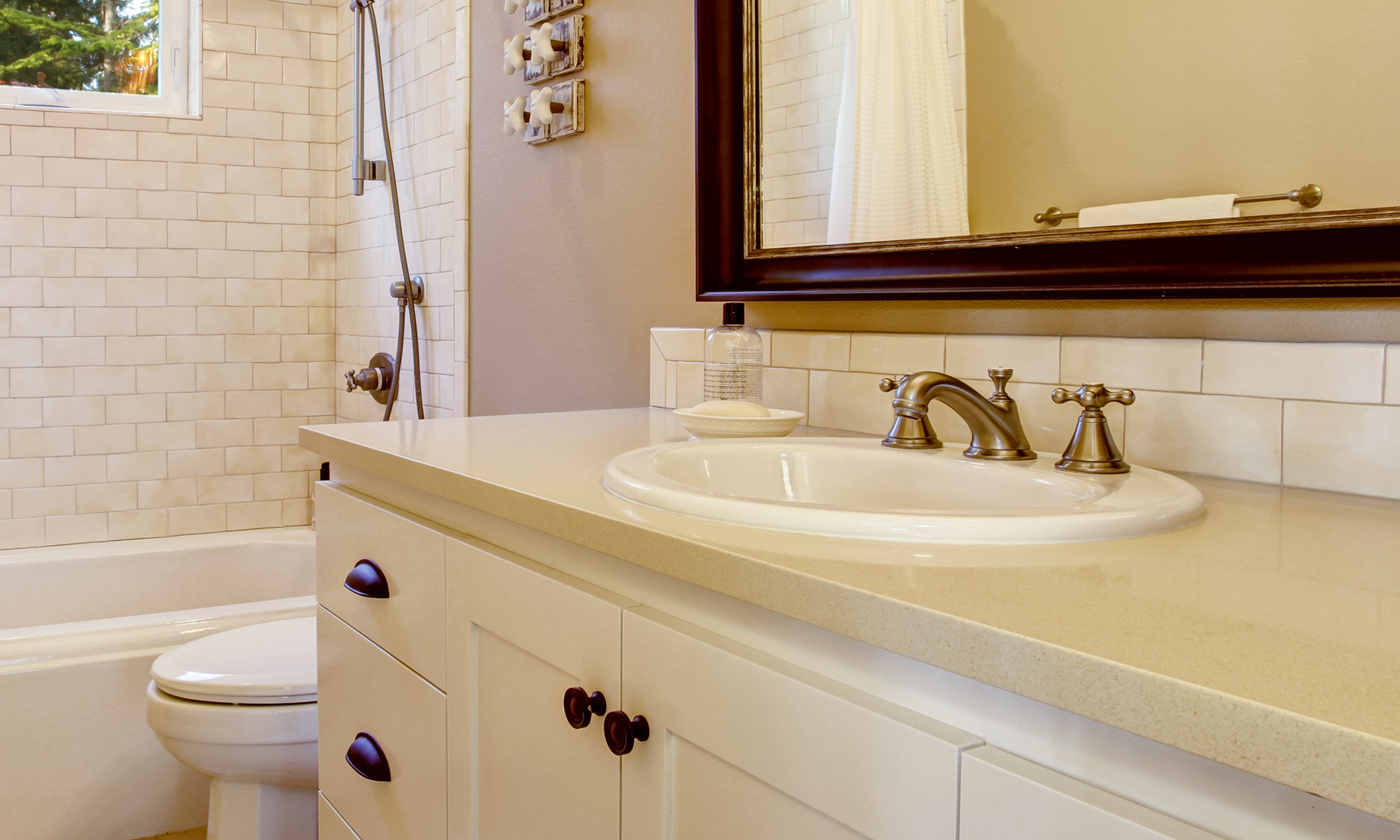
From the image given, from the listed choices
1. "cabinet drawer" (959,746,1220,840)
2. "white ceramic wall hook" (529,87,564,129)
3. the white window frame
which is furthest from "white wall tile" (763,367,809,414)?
the white window frame

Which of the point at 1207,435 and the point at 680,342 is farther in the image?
the point at 680,342

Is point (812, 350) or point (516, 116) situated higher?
point (516, 116)

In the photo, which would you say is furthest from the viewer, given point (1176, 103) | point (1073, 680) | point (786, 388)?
point (786, 388)

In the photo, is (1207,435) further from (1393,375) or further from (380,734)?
(380,734)

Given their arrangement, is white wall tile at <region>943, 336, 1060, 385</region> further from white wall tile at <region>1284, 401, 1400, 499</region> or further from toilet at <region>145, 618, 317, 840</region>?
toilet at <region>145, 618, 317, 840</region>

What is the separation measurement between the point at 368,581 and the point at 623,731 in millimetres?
559

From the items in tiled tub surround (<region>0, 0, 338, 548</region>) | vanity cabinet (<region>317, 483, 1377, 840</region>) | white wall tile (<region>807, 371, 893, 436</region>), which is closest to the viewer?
vanity cabinet (<region>317, 483, 1377, 840</region>)

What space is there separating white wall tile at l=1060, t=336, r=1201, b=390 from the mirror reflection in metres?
0.13

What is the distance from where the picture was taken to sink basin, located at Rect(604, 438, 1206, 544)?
2.28 ft

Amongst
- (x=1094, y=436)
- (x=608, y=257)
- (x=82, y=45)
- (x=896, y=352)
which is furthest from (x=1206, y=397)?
(x=82, y=45)

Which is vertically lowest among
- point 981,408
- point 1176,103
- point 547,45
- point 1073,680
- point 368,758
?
point 368,758

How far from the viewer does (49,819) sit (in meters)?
2.26

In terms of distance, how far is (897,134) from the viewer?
1313 millimetres

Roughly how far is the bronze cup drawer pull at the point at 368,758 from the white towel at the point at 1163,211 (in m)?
1.02
